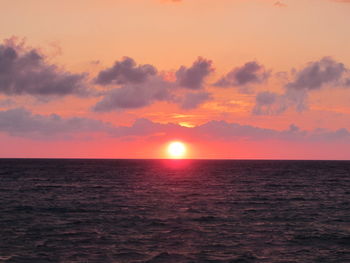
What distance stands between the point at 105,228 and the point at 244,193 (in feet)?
129

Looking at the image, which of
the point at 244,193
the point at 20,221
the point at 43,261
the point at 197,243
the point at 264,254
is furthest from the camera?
the point at 244,193

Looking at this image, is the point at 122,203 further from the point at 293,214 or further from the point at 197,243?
the point at 197,243

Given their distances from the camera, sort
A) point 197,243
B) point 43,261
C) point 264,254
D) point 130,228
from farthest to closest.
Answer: point 130,228, point 197,243, point 264,254, point 43,261

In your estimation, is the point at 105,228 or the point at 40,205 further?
the point at 40,205

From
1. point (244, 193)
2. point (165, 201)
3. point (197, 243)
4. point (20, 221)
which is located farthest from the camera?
point (244, 193)

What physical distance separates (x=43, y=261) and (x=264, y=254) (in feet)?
48.4

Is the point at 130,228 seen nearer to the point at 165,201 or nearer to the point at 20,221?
the point at 20,221

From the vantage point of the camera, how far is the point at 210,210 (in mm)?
53375

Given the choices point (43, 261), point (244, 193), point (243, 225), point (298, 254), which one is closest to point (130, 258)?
point (43, 261)

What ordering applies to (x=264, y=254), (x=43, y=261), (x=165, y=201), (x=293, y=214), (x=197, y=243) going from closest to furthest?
(x=43, y=261), (x=264, y=254), (x=197, y=243), (x=293, y=214), (x=165, y=201)

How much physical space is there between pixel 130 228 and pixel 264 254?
13527 mm

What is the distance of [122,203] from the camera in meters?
60.3

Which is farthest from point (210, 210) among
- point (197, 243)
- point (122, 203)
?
A: point (197, 243)

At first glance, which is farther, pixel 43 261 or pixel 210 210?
pixel 210 210
